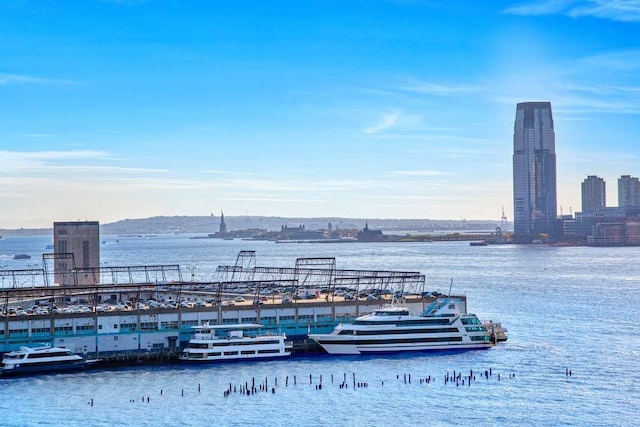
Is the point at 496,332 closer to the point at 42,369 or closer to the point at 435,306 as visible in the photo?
the point at 435,306

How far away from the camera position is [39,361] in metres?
46.5

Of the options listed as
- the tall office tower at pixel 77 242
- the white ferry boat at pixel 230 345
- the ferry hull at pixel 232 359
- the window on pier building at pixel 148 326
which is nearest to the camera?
the ferry hull at pixel 232 359

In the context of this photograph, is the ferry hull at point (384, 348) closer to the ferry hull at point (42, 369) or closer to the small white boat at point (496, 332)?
the small white boat at point (496, 332)

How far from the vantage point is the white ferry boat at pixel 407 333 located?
52.2 meters

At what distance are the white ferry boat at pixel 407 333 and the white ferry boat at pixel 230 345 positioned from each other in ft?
9.46

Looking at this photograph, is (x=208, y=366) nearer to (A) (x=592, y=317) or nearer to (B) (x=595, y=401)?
(B) (x=595, y=401)

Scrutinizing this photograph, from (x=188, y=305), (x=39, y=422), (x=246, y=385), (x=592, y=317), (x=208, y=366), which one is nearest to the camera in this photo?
(x=39, y=422)

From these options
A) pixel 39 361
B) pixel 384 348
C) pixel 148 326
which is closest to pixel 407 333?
pixel 384 348

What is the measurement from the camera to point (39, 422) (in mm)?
36812

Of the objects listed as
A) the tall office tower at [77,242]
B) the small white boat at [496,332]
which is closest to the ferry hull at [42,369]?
the small white boat at [496,332]

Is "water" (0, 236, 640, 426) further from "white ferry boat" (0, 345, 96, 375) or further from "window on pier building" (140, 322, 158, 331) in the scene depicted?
"window on pier building" (140, 322, 158, 331)

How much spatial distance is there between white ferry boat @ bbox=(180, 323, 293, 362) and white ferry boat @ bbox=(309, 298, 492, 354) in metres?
2.88

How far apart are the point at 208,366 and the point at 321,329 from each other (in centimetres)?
844

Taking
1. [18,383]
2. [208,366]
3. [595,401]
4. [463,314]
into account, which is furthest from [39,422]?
[463,314]
